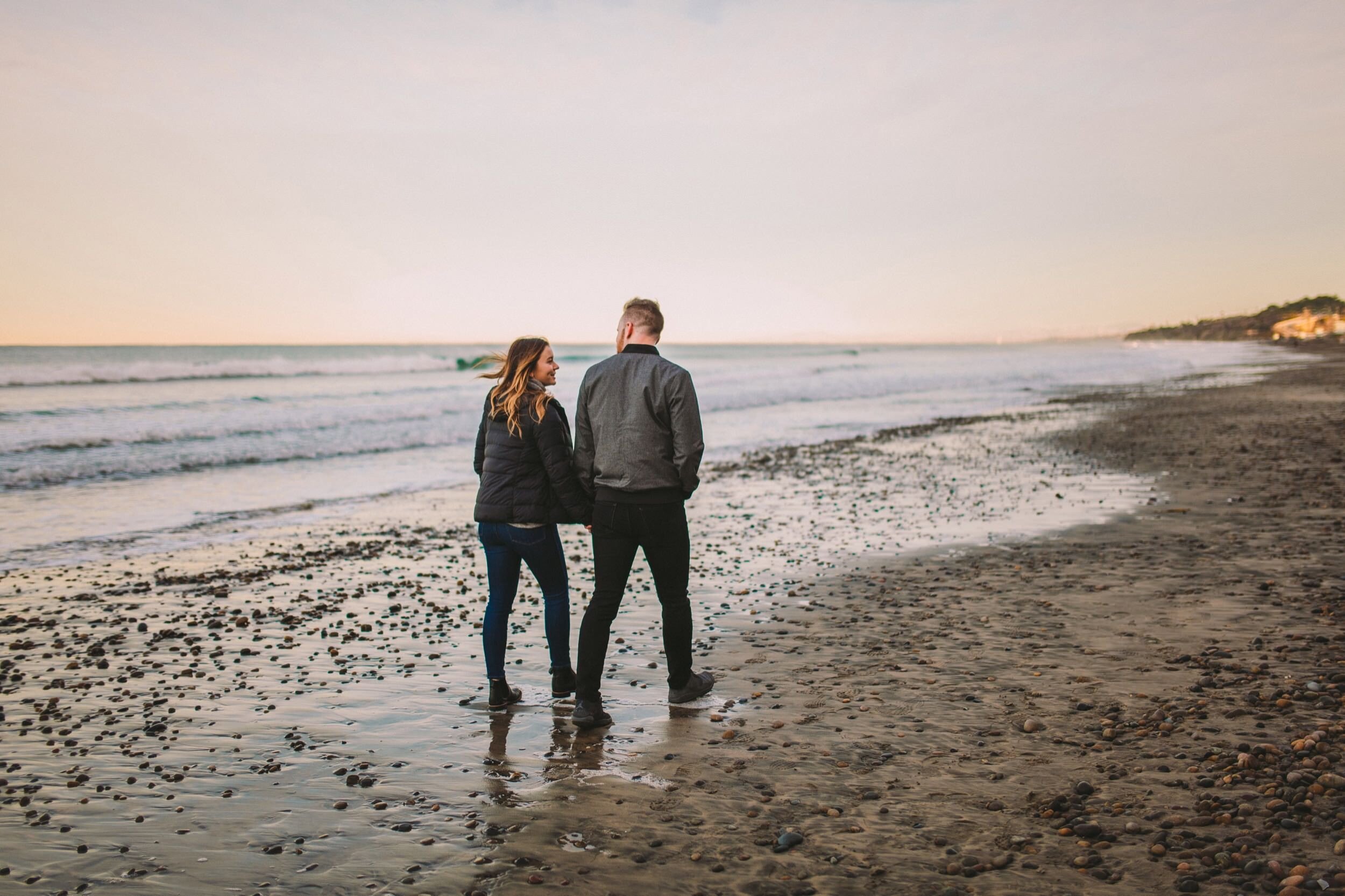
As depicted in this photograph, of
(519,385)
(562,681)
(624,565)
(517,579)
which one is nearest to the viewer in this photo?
(624,565)

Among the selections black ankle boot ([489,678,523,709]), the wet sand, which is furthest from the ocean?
black ankle boot ([489,678,523,709])

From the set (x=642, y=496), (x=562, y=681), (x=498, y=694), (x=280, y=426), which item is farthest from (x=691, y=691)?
(x=280, y=426)

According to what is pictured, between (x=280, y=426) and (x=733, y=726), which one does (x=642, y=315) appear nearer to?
(x=733, y=726)

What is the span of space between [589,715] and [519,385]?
2144 millimetres

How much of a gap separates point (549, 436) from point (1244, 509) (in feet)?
34.3

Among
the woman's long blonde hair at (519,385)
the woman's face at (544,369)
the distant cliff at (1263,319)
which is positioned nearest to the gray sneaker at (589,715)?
the woman's long blonde hair at (519,385)

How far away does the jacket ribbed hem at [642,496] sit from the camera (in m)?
5.21

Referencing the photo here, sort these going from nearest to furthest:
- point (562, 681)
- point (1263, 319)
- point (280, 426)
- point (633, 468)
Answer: point (633, 468) → point (562, 681) → point (280, 426) → point (1263, 319)

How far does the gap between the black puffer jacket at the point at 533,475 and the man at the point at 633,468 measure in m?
0.10

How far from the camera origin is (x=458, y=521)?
13.3m

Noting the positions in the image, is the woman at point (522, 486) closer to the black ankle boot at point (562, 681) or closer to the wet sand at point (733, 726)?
the black ankle boot at point (562, 681)

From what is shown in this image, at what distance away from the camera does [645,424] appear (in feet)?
17.0

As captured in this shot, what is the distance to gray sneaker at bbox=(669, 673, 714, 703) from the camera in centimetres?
579

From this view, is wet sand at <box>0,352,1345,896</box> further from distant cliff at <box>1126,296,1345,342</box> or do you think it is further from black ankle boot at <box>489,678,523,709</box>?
distant cliff at <box>1126,296,1345,342</box>
